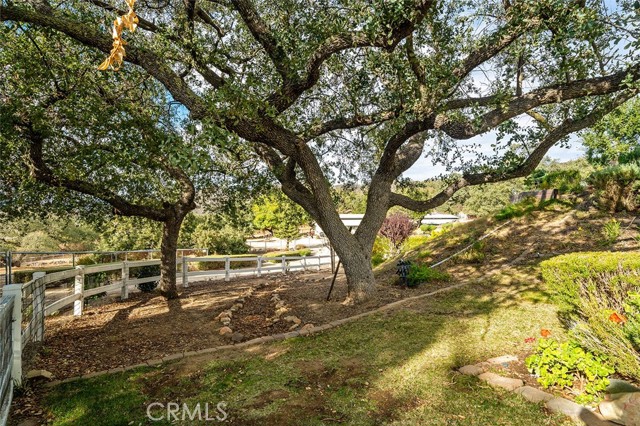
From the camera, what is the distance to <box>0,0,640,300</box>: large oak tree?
4.75 meters

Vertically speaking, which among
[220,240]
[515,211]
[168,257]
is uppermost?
[515,211]

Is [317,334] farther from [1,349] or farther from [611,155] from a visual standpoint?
[611,155]

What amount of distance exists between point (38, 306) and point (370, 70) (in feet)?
21.5

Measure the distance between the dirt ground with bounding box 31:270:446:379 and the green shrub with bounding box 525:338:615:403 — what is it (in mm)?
3102

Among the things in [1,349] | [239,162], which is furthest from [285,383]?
[239,162]

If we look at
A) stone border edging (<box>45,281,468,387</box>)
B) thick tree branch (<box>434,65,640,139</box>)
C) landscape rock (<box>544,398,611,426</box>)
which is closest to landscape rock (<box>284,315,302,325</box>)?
stone border edging (<box>45,281,468,387</box>)

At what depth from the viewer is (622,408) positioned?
9.00ft

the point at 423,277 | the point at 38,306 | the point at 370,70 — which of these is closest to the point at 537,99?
the point at 370,70

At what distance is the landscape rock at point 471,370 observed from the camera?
145 inches

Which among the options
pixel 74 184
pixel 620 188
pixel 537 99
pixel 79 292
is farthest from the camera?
pixel 620 188

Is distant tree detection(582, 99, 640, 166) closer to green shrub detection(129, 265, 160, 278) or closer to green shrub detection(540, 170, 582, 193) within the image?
green shrub detection(540, 170, 582, 193)

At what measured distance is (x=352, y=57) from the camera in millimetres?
7023

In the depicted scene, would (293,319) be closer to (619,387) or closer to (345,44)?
(619,387)

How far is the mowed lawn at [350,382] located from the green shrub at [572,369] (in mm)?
433
